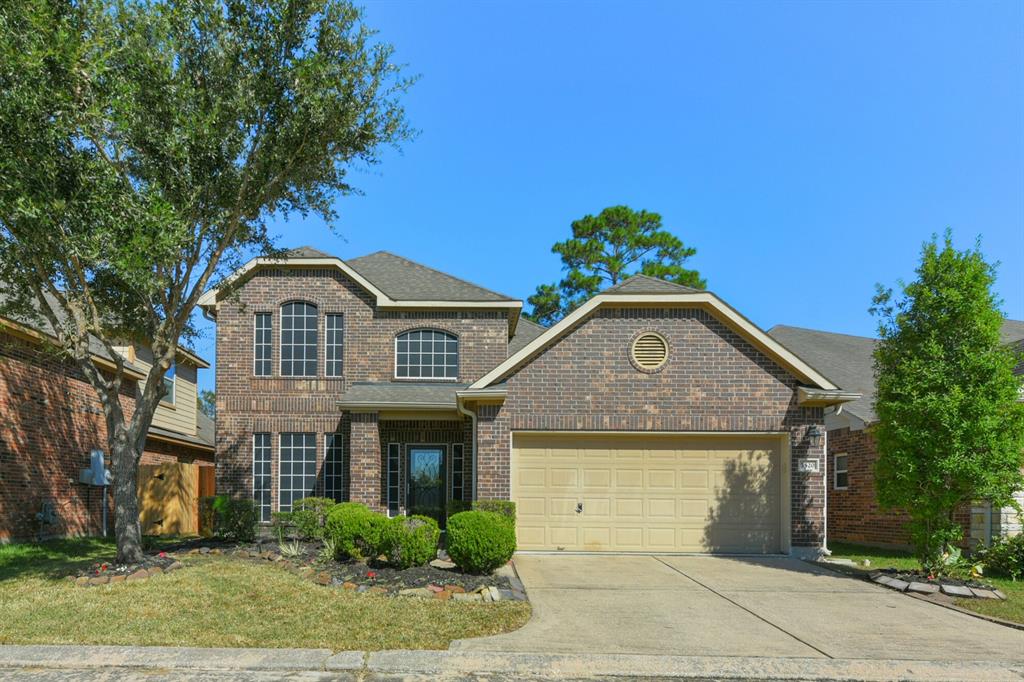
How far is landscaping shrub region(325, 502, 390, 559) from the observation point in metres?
11.9

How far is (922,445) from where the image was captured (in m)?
11.7

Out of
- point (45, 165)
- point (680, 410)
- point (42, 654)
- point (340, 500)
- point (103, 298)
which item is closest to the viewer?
point (42, 654)

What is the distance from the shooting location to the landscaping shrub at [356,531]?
11.9 metres

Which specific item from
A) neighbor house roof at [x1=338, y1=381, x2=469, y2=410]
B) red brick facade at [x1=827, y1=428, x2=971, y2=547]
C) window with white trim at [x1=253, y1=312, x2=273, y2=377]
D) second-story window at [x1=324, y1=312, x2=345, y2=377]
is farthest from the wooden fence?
red brick facade at [x1=827, y1=428, x2=971, y2=547]

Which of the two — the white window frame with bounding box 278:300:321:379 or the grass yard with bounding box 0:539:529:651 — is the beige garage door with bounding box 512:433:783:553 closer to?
the grass yard with bounding box 0:539:529:651

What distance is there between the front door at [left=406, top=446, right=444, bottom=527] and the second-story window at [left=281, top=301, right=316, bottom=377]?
10.7 feet

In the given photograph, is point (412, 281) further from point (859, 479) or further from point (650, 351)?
point (859, 479)

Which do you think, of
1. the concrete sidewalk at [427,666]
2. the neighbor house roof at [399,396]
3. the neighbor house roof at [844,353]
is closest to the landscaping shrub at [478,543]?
the concrete sidewalk at [427,666]

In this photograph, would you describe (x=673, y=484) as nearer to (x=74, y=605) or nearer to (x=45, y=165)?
(x=74, y=605)

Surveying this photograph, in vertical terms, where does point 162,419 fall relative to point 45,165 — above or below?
below

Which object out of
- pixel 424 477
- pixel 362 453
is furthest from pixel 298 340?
pixel 424 477

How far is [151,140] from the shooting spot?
10758 mm

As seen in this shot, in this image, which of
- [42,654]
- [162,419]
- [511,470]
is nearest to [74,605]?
[42,654]

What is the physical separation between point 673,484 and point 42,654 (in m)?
10.4
